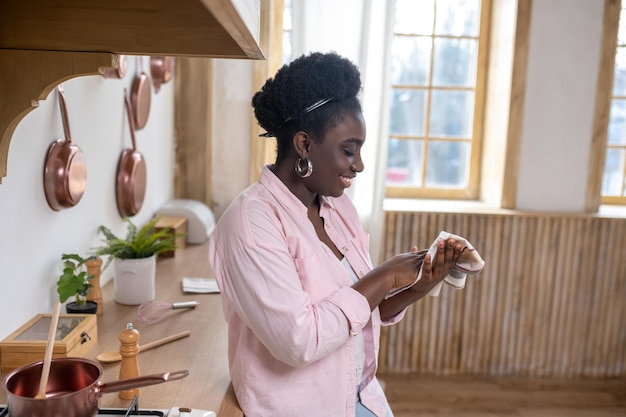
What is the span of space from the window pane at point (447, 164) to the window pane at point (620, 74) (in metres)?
0.90

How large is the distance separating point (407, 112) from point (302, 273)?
7.37 ft

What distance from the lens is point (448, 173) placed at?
3459 mm

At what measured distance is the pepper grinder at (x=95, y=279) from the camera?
1.67m

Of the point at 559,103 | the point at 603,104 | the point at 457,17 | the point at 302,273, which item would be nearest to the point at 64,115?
the point at 302,273

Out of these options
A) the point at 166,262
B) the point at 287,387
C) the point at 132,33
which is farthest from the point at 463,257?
the point at 166,262

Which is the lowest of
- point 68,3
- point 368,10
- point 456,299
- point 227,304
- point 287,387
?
point 456,299

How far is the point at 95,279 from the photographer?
67.3 inches

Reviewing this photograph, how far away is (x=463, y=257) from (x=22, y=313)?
109cm

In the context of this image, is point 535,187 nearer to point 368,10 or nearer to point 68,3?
point 368,10

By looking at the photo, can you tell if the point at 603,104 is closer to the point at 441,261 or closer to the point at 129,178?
the point at 441,261

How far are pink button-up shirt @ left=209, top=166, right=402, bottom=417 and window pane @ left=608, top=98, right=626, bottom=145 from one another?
2641 mm

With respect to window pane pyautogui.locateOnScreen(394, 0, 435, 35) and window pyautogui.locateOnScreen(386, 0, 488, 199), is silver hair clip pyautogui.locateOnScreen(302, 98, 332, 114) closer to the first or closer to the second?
window pyautogui.locateOnScreen(386, 0, 488, 199)

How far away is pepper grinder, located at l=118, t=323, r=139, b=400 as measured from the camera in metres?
1.24

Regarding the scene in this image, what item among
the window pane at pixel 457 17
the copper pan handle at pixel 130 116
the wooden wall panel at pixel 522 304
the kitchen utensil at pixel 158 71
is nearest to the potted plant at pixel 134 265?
the copper pan handle at pixel 130 116
